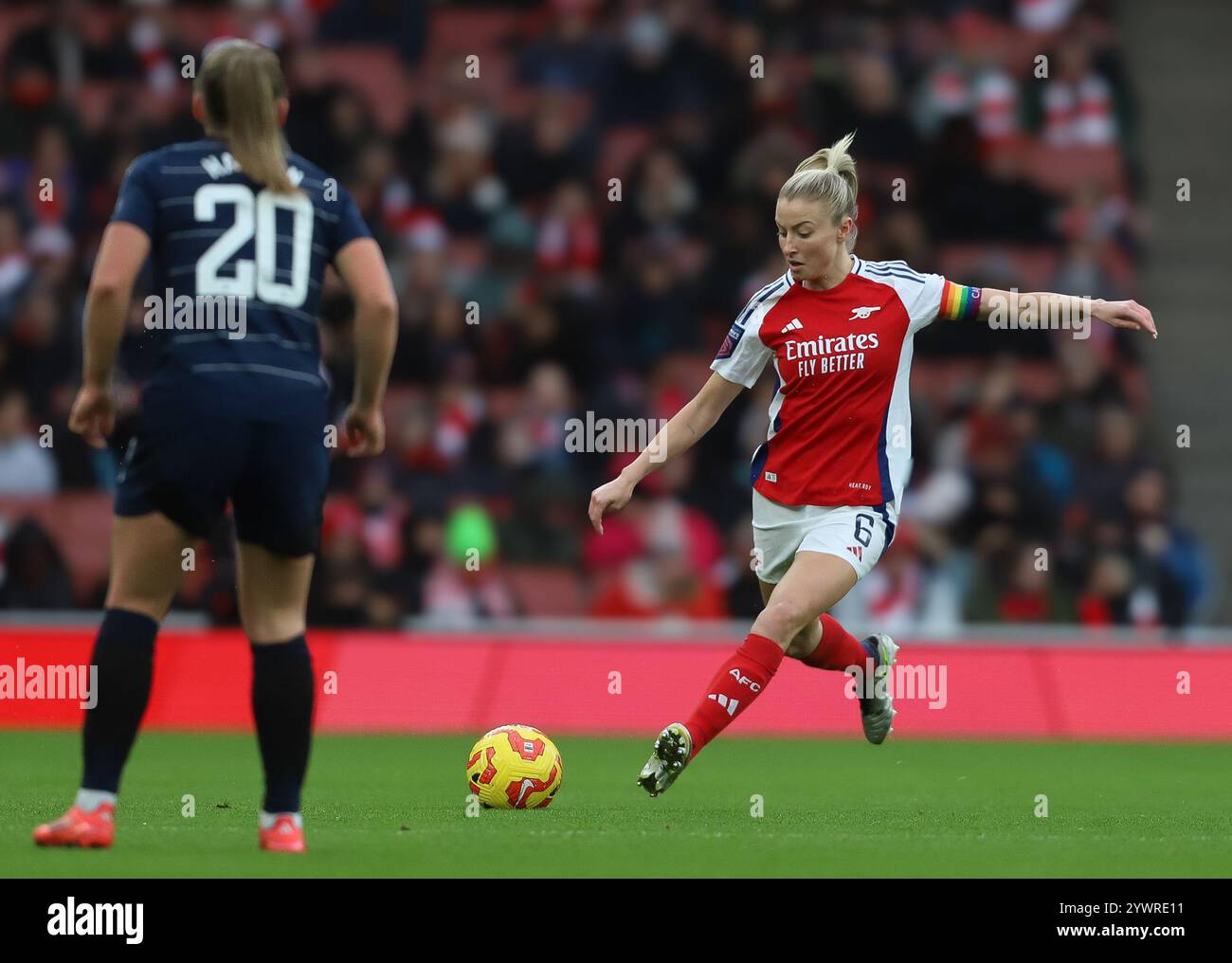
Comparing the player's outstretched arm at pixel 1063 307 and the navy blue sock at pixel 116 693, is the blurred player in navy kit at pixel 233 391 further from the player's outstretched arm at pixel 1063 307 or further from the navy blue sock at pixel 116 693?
the player's outstretched arm at pixel 1063 307

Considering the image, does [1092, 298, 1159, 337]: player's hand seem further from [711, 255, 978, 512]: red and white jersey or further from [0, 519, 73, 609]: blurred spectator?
[0, 519, 73, 609]: blurred spectator

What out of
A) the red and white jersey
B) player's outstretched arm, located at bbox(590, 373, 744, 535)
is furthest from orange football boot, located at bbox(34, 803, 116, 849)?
the red and white jersey

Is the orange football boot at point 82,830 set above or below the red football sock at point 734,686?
below

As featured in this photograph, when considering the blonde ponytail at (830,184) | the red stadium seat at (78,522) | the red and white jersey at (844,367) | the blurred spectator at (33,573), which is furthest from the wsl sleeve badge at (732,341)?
the red stadium seat at (78,522)

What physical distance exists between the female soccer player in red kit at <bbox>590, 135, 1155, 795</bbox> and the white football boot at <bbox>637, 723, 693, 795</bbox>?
0.35 m

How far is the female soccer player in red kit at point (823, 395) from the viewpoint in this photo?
7680mm

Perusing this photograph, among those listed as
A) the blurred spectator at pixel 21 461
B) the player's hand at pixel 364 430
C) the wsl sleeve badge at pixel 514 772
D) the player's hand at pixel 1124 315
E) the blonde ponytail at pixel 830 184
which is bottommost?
Answer: the wsl sleeve badge at pixel 514 772

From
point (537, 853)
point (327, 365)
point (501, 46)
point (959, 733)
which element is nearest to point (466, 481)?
point (327, 365)

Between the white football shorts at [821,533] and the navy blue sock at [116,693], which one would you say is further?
the white football shorts at [821,533]

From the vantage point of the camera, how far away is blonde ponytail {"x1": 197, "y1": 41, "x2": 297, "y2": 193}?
5.71 meters

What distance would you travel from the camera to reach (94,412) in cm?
574

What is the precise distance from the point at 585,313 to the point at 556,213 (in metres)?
1.23

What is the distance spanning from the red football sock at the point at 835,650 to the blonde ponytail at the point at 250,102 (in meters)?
3.60

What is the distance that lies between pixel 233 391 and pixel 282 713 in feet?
3.07
